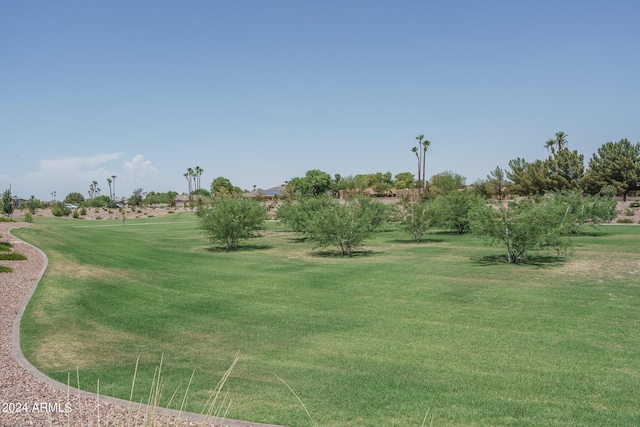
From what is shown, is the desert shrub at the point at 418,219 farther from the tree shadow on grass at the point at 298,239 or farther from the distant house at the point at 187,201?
the distant house at the point at 187,201

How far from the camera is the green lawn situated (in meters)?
7.38

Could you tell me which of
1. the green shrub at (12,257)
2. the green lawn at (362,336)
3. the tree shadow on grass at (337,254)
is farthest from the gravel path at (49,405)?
the tree shadow on grass at (337,254)

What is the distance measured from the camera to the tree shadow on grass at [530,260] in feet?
71.9

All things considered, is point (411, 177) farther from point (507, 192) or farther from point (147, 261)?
point (147, 261)

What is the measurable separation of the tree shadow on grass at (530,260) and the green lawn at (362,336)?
1.97 feet

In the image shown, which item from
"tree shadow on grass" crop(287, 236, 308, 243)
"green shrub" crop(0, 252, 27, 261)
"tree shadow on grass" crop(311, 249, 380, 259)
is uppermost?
"green shrub" crop(0, 252, 27, 261)

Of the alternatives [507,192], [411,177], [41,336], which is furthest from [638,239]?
[411,177]

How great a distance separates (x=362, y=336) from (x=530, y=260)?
14993 millimetres

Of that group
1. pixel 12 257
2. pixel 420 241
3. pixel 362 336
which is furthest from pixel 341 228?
pixel 362 336

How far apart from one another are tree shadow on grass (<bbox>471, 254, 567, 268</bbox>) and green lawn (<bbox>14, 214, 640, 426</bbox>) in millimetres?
600

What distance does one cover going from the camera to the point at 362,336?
37.1 ft

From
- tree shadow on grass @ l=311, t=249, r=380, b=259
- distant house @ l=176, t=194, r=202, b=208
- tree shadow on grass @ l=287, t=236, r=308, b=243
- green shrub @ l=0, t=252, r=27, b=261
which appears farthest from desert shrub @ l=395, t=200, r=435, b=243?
distant house @ l=176, t=194, r=202, b=208

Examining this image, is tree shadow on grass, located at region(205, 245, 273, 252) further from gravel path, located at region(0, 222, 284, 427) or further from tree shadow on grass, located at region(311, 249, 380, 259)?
gravel path, located at region(0, 222, 284, 427)

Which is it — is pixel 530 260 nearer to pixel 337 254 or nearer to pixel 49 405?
pixel 337 254
